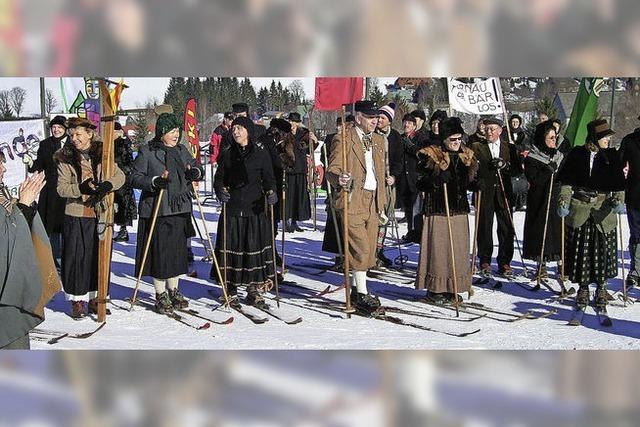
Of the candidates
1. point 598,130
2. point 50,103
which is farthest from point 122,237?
point 598,130

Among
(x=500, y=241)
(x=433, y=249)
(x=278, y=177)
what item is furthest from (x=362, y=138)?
(x=500, y=241)

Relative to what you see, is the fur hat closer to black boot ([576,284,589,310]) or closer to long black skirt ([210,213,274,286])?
long black skirt ([210,213,274,286])

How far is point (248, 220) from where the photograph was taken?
6.13m

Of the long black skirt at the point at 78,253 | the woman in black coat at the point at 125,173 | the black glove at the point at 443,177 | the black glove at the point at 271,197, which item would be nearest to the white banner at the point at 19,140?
the woman in black coat at the point at 125,173

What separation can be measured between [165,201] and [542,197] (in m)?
3.65

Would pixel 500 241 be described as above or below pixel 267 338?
above

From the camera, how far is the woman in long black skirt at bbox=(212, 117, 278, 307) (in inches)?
238

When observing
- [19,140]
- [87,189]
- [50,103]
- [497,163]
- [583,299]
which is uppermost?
[50,103]

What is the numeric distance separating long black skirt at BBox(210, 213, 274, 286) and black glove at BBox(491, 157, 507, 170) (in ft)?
7.52

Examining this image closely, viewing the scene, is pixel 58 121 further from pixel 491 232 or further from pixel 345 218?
pixel 491 232

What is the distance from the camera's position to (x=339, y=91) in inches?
246
